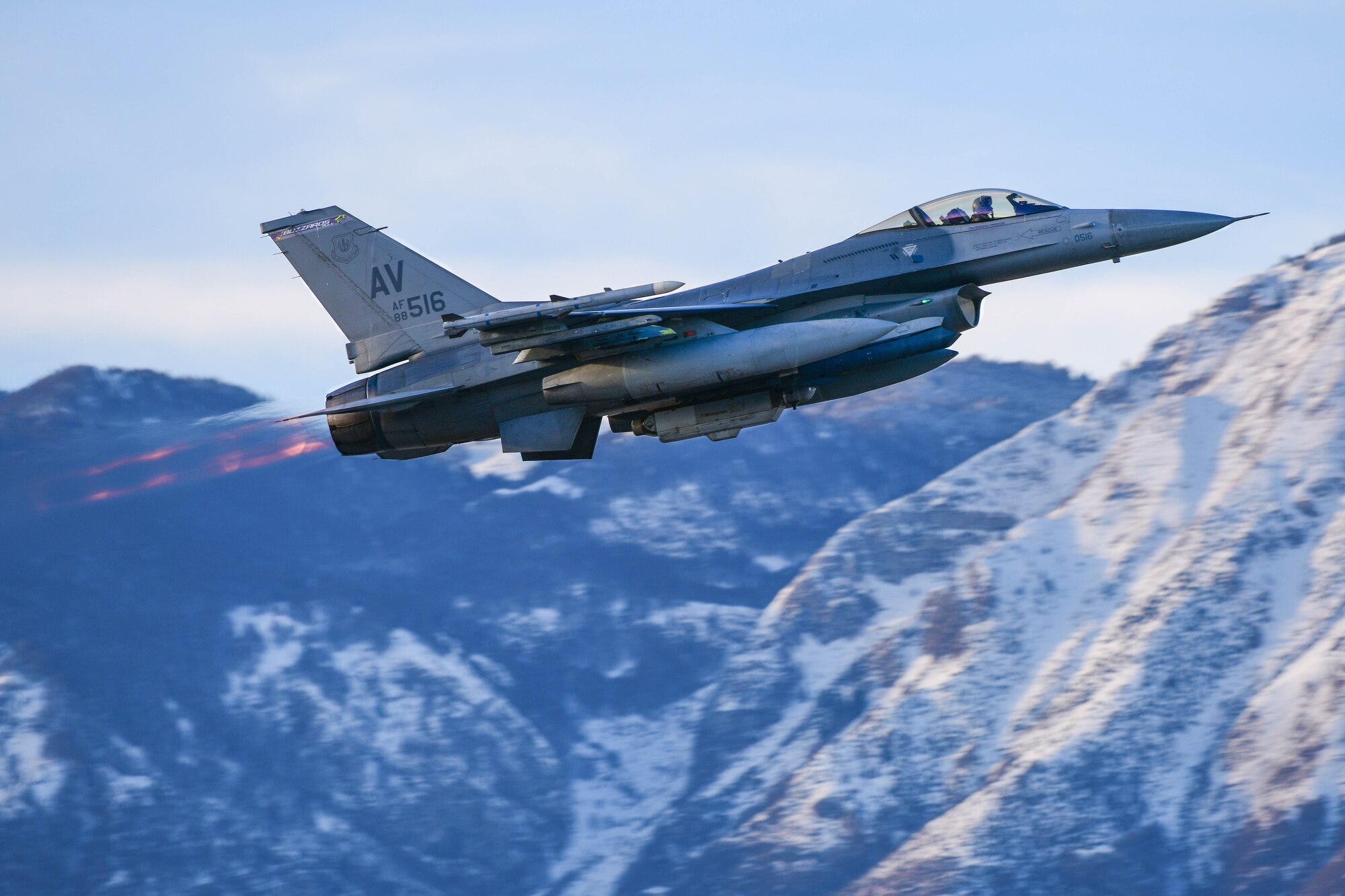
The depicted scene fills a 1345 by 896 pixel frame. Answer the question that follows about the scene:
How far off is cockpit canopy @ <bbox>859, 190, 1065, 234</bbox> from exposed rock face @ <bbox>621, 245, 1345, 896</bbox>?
127 meters

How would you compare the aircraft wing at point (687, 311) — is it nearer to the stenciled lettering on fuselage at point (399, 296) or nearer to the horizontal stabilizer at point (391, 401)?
the horizontal stabilizer at point (391, 401)

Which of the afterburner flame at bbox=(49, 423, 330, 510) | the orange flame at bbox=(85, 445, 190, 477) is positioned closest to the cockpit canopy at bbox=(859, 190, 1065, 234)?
the afterburner flame at bbox=(49, 423, 330, 510)

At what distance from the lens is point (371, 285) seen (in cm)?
3000

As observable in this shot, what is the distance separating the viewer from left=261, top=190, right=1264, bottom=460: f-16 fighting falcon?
1055 inches

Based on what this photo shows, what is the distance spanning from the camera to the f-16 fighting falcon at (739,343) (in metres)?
26.8

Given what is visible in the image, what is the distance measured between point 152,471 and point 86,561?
3493 inches

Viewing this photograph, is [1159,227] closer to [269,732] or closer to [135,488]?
[135,488]

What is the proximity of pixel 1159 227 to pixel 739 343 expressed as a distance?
6.77 meters

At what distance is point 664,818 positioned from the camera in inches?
6978

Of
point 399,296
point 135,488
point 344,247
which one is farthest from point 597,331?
point 135,488

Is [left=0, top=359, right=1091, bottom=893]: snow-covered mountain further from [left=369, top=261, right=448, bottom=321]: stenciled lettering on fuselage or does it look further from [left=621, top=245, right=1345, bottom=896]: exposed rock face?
[left=369, top=261, right=448, bottom=321]: stenciled lettering on fuselage

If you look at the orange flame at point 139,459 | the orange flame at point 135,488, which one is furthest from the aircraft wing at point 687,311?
the orange flame at point 135,488

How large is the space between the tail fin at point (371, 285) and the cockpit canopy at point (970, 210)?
682 cm

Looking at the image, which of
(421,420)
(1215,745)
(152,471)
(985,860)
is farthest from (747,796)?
(421,420)
